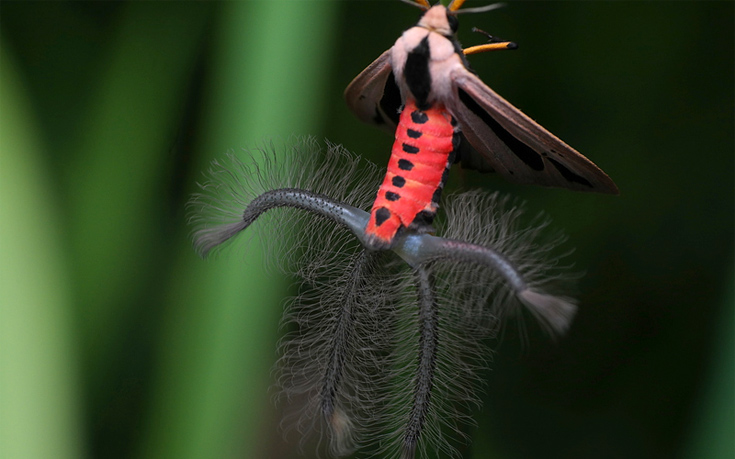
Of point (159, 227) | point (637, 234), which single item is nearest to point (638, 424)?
point (637, 234)

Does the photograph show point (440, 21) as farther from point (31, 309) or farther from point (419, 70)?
→ point (31, 309)

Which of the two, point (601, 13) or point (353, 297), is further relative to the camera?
point (601, 13)

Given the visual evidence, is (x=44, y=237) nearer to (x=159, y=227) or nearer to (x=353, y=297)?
(x=159, y=227)

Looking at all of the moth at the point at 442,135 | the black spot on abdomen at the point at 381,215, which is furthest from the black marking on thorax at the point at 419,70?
the black spot on abdomen at the point at 381,215

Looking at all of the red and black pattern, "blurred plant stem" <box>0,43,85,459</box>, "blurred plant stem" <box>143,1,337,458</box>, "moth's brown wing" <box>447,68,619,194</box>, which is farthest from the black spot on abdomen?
"blurred plant stem" <box>0,43,85,459</box>

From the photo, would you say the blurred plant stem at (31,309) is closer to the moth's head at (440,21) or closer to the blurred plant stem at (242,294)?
the blurred plant stem at (242,294)

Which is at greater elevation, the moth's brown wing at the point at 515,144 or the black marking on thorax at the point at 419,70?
the black marking on thorax at the point at 419,70
